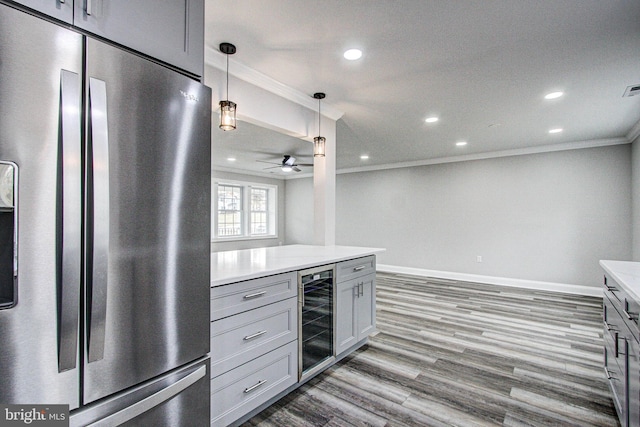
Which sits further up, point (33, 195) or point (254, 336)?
point (33, 195)

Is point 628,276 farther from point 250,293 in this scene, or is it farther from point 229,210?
point 229,210

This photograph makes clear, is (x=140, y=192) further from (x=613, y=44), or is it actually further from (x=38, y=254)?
(x=613, y=44)

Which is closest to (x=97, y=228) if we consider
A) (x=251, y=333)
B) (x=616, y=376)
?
(x=251, y=333)

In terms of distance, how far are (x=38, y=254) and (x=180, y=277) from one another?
43 cm

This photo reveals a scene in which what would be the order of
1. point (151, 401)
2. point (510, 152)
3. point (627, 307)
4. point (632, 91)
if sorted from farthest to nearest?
point (510, 152), point (632, 91), point (627, 307), point (151, 401)

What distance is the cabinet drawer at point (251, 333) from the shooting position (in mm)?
1663

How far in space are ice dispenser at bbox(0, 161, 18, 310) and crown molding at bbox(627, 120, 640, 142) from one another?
6151mm

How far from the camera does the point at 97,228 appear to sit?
912 mm

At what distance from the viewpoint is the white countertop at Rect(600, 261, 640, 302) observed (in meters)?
1.40

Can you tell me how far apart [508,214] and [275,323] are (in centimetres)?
551

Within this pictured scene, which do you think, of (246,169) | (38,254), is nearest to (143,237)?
(38,254)

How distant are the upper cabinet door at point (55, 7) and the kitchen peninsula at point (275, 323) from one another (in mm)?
1197

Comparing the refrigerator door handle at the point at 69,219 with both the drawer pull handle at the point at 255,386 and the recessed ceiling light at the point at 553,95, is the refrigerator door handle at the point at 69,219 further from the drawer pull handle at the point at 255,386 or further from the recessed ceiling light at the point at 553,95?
the recessed ceiling light at the point at 553,95

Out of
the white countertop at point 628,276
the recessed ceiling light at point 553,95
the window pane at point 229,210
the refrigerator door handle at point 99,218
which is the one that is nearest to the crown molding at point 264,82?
the refrigerator door handle at point 99,218
